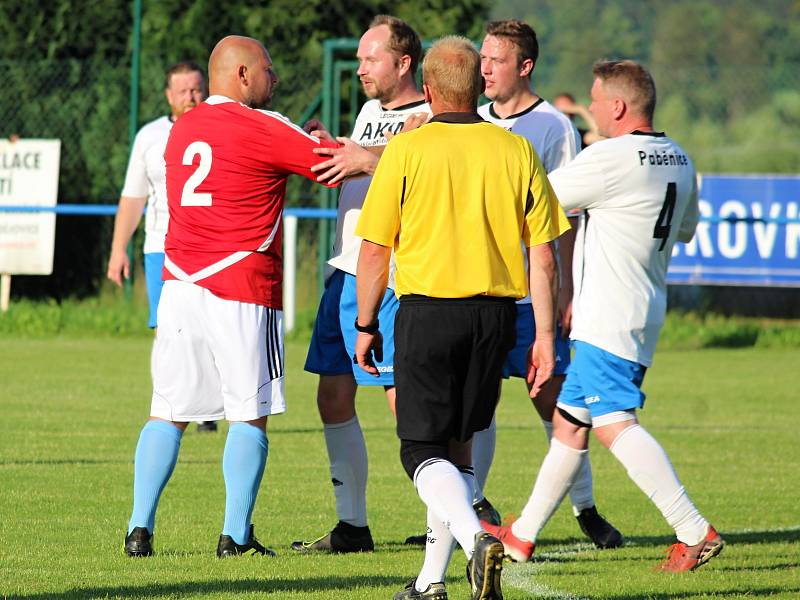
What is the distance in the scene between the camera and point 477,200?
5555 millimetres

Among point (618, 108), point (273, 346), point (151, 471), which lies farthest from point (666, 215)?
point (151, 471)

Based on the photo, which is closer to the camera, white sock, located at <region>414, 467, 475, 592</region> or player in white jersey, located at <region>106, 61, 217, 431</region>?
white sock, located at <region>414, 467, 475, 592</region>

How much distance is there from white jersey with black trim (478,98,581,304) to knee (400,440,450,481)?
1.93 metres

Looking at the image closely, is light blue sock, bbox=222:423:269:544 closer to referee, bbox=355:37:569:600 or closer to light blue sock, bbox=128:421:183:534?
light blue sock, bbox=128:421:183:534

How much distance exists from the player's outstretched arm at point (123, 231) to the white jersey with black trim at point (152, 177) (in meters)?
0.06

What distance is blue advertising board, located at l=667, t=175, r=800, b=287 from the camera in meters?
17.7

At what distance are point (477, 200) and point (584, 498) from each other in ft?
7.45

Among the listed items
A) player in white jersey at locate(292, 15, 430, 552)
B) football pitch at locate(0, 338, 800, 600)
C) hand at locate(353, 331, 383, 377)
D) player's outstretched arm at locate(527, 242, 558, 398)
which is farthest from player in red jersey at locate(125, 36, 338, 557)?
player's outstretched arm at locate(527, 242, 558, 398)

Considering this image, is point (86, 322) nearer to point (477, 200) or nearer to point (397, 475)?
point (397, 475)

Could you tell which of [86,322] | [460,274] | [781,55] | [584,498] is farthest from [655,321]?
[781,55]

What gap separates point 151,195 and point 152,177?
0.17 meters

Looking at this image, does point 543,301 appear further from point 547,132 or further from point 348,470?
point 547,132

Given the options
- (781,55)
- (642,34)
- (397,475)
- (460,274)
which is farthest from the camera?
(642,34)

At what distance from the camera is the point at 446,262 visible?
18.2ft
